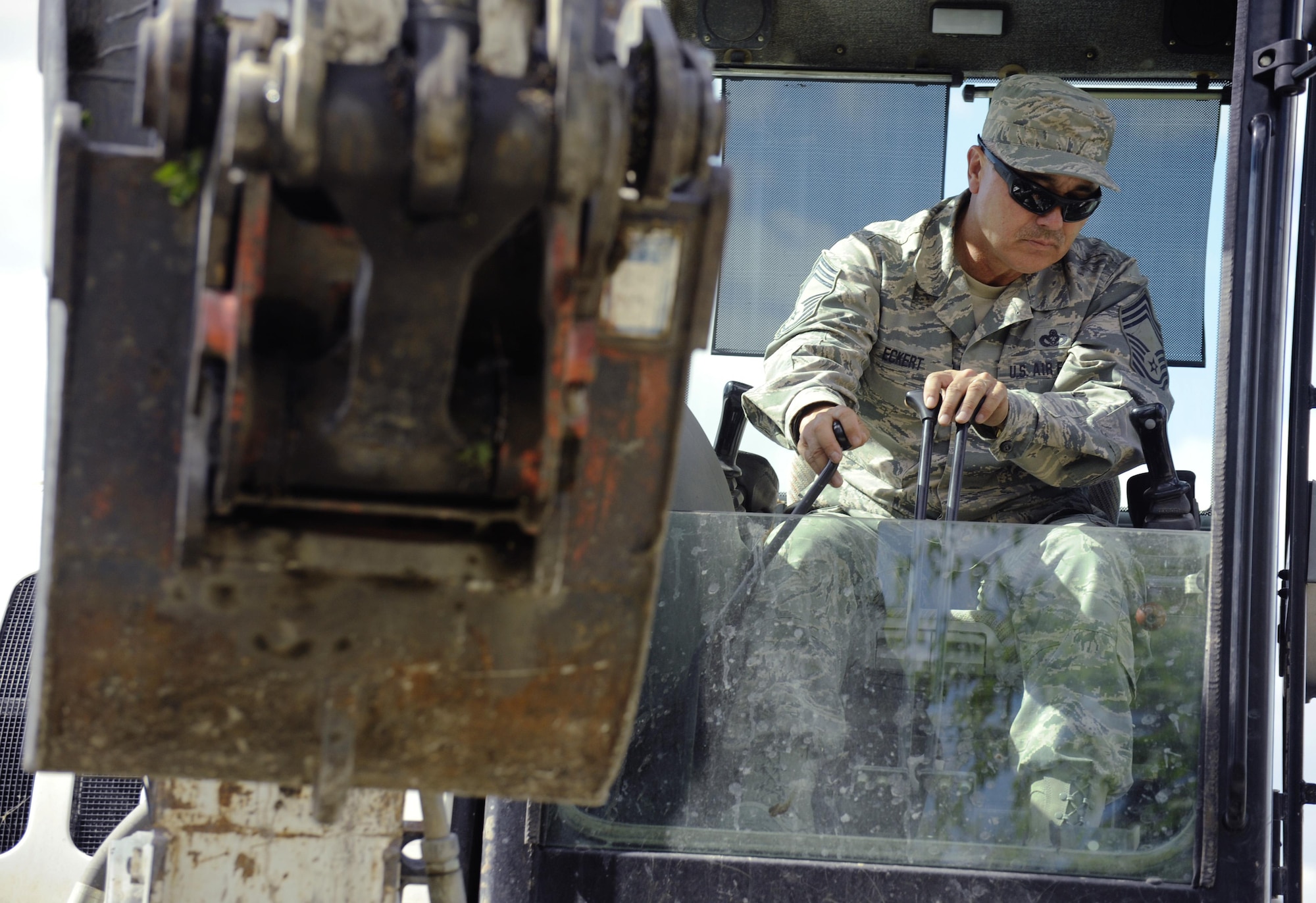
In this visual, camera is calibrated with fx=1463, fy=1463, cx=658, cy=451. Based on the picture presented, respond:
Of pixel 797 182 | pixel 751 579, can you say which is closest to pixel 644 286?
pixel 751 579

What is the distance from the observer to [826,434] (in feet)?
8.59

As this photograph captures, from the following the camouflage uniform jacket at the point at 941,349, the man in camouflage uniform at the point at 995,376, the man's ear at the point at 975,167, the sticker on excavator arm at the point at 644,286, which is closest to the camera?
the sticker on excavator arm at the point at 644,286

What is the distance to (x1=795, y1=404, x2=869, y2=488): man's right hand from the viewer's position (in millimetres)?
2609

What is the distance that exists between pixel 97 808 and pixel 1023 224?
2.58 metres

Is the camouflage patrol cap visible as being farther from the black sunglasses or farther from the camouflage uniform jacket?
the camouflage uniform jacket

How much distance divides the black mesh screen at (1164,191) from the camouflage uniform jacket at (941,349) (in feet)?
1.27

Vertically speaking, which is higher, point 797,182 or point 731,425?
point 797,182

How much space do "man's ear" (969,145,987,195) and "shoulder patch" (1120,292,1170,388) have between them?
437mm

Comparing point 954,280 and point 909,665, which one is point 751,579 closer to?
point 909,665

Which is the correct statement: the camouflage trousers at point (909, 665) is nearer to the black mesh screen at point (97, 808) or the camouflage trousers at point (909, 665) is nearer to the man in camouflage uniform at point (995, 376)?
the man in camouflage uniform at point (995, 376)

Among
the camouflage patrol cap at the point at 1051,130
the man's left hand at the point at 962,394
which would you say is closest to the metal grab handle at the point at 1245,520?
the man's left hand at the point at 962,394

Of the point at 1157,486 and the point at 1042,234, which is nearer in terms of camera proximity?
the point at 1157,486

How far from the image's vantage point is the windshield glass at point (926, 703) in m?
2.15

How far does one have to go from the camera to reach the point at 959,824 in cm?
213
